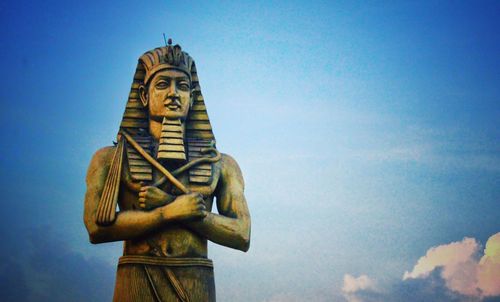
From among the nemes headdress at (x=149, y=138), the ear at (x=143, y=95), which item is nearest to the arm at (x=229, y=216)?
the nemes headdress at (x=149, y=138)

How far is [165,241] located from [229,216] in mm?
719

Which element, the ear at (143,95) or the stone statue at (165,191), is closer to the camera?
the stone statue at (165,191)

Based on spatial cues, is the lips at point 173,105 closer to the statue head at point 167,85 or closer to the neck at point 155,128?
the statue head at point 167,85

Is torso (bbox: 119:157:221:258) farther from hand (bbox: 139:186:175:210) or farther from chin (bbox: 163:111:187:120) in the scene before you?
chin (bbox: 163:111:187:120)

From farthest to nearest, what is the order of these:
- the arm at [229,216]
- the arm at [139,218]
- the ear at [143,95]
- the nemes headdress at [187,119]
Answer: the ear at [143,95] < the nemes headdress at [187,119] < the arm at [229,216] < the arm at [139,218]

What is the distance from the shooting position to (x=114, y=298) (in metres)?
5.56

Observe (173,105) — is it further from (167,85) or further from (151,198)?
(151,198)

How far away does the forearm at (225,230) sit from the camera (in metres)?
5.66

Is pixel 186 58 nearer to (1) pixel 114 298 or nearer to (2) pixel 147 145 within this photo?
(2) pixel 147 145

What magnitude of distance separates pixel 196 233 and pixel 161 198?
476 millimetres

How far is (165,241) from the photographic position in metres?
5.59

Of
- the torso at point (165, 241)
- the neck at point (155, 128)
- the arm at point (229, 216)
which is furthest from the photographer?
the neck at point (155, 128)

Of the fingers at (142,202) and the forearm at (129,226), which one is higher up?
the fingers at (142,202)

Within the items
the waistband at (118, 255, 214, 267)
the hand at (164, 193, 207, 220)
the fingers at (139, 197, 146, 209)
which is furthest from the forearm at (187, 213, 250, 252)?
the fingers at (139, 197, 146, 209)
